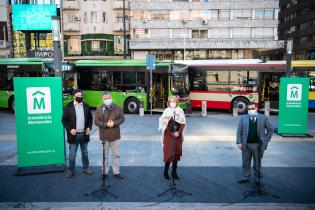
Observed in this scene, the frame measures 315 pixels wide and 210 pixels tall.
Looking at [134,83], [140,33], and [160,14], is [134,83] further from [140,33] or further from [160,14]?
[160,14]

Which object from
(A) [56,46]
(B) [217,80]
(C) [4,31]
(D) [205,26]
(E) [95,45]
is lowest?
(B) [217,80]

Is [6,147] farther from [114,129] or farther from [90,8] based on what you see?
[90,8]

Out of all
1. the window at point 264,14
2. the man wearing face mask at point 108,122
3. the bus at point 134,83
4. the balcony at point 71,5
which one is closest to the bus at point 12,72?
the bus at point 134,83

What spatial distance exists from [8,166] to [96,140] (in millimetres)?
3545

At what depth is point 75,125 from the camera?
728 centimetres

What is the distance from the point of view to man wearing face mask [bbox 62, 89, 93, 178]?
723 centimetres

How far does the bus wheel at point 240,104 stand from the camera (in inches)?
729

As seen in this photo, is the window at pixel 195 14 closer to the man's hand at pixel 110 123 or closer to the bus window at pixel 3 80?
the bus window at pixel 3 80

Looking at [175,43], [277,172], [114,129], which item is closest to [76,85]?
[114,129]

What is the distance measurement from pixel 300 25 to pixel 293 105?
2621 inches

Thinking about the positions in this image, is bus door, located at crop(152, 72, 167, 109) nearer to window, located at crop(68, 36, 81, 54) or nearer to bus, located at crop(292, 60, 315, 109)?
bus, located at crop(292, 60, 315, 109)

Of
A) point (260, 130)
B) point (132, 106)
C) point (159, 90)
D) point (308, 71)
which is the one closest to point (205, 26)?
point (308, 71)

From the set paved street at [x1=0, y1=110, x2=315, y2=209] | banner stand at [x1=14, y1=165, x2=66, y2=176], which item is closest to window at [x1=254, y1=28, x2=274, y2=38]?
paved street at [x1=0, y1=110, x2=315, y2=209]

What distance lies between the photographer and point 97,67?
19.5m
